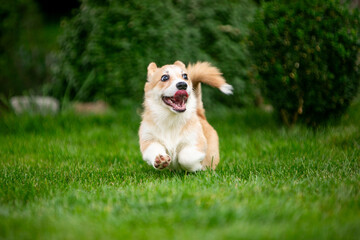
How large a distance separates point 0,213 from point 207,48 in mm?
4802

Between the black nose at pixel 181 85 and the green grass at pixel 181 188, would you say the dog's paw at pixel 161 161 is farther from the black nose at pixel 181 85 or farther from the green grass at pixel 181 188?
the black nose at pixel 181 85

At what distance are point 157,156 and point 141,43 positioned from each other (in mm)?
3430

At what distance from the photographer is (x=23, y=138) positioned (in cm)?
523

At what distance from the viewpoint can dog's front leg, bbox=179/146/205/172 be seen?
339 cm

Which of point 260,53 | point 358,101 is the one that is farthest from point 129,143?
point 358,101

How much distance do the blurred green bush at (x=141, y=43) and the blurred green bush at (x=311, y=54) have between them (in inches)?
38.0

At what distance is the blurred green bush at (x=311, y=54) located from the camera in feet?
15.9

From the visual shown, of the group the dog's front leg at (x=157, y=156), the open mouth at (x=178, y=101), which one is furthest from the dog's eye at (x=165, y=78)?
the dog's front leg at (x=157, y=156)

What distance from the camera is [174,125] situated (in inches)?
140

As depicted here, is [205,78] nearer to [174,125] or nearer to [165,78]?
[165,78]

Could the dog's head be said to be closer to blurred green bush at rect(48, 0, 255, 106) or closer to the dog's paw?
the dog's paw

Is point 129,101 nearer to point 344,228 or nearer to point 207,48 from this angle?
point 207,48

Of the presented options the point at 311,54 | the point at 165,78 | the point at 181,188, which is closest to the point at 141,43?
the point at 311,54

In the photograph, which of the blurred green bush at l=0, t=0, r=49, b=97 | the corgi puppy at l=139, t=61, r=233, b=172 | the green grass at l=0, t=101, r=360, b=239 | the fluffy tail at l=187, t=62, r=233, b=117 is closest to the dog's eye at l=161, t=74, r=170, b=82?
the corgi puppy at l=139, t=61, r=233, b=172
